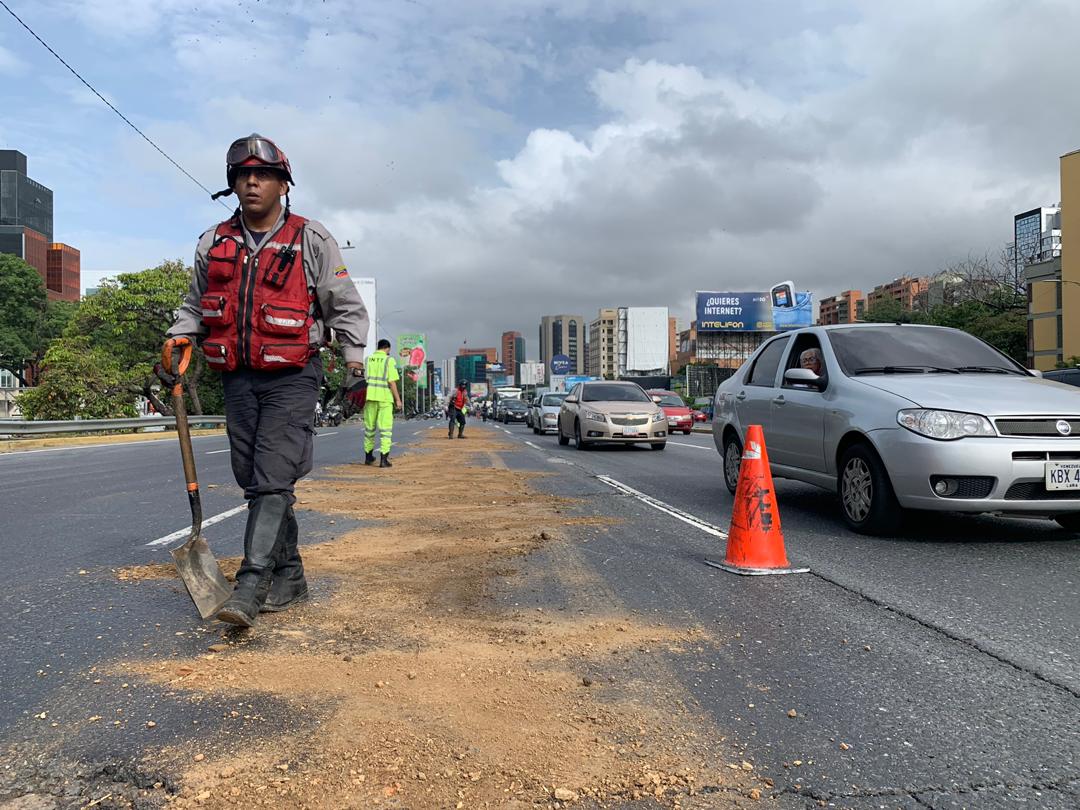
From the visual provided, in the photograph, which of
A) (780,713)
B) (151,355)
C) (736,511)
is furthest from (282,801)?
(151,355)

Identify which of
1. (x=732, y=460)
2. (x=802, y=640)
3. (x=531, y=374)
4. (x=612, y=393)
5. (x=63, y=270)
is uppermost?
(x=63, y=270)

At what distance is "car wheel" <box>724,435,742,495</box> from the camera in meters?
7.96

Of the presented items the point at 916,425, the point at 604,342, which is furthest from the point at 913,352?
the point at 604,342

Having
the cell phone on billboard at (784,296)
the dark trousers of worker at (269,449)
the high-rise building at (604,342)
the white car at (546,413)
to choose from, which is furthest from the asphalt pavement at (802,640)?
the high-rise building at (604,342)

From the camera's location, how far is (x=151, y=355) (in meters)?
38.9

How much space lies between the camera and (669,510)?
23.1 feet

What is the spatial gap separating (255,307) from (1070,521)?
18.4 feet

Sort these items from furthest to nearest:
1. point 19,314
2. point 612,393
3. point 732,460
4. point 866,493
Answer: point 19,314
point 612,393
point 732,460
point 866,493

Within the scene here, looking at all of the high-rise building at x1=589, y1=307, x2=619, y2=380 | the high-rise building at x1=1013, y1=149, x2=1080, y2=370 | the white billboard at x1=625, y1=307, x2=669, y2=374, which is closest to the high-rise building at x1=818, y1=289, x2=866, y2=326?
the high-rise building at x1=589, y1=307, x2=619, y2=380

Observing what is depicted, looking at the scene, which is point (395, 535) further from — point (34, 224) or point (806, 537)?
point (34, 224)

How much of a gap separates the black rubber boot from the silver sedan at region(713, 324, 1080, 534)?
149 inches

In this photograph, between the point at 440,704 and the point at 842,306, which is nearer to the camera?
the point at 440,704

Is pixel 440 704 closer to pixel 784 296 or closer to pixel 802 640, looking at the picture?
pixel 802 640

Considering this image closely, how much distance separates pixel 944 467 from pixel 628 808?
12.6ft
